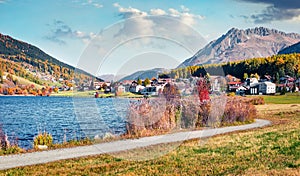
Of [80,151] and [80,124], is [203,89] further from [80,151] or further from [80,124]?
[80,151]

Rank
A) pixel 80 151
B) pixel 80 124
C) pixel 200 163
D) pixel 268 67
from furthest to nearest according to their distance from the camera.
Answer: pixel 268 67 → pixel 80 124 → pixel 80 151 → pixel 200 163

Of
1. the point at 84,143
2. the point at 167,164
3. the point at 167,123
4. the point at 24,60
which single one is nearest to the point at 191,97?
the point at 167,123

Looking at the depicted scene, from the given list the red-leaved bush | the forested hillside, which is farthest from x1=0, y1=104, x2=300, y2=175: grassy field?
the forested hillside

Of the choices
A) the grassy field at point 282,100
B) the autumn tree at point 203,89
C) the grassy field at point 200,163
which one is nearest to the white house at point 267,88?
the grassy field at point 282,100

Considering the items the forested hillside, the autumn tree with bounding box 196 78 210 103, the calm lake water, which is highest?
the forested hillside

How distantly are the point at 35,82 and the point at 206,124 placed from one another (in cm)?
14455

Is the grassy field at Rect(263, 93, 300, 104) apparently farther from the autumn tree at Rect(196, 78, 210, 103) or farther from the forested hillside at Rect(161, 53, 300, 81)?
the forested hillside at Rect(161, 53, 300, 81)

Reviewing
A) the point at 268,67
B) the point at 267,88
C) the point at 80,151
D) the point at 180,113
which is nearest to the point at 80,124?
the point at 180,113

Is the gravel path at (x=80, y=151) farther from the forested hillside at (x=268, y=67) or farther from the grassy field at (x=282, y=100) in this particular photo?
the forested hillside at (x=268, y=67)

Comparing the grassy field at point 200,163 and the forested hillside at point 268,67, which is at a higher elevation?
the forested hillside at point 268,67

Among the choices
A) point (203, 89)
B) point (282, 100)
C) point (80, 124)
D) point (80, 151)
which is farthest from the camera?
point (282, 100)

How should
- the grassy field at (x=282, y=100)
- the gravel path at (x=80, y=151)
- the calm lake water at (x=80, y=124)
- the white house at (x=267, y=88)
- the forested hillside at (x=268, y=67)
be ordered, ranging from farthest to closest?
the forested hillside at (x=268, y=67)
the white house at (x=267, y=88)
the grassy field at (x=282, y=100)
the calm lake water at (x=80, y=124)
the gravel path at (x=80, y=151)

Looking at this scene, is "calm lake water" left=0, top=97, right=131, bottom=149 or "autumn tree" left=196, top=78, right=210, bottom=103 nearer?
"calm lake water" left=0, top=97, right=131, bottom=149

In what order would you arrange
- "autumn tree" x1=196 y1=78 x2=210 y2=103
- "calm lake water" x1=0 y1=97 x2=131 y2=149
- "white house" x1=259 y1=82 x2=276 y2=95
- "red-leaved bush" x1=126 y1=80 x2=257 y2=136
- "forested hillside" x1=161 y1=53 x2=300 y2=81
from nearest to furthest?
"red-leaved bush" x1=126 y1=80 x2=257 y2=136
"calm lake water" x1=0 y1=97 x2=131 y2=149
"autumn tree" x1=196 y1=78 x2=210 y2=103
"white house" x1=259 y1=82 x2=276 y2=95
"forested hillside" x1=161 y1=53 x2=300 y2=81
